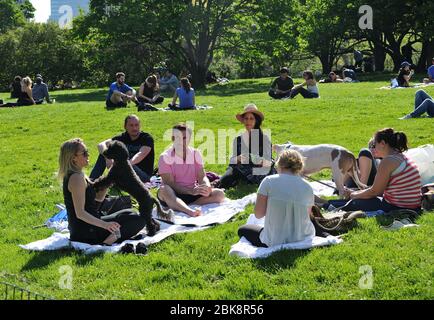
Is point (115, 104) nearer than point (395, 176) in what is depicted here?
No

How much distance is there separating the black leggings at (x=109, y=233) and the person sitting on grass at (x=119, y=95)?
12.4 meters

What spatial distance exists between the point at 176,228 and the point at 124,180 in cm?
90

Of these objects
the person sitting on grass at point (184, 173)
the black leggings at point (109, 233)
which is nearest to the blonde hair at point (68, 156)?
the black leggings at point (109, 233)

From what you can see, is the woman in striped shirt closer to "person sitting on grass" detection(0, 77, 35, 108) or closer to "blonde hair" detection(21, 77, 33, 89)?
"blonde hair" detection(21, 77, 33, 89)

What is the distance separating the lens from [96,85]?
136 feet

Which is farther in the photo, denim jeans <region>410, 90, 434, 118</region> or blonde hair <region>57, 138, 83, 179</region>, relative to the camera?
denim jeans <region>410, 90, 434, 118</region>

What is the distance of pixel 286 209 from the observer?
5.90 m

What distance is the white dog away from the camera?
8203 millimetres

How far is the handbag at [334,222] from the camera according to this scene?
648 cm

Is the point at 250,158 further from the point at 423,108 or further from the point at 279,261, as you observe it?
the point at 423,108

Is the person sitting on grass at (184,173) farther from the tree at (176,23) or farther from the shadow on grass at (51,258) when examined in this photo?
the tree at (176,23)

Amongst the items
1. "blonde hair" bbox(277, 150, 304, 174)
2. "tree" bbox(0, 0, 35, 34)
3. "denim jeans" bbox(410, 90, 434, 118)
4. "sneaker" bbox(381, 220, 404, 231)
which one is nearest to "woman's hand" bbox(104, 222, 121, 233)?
"blonde hair" bbox(277, 150, 304, 174)

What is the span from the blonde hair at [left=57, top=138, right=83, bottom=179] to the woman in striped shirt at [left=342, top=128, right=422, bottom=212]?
351 cm

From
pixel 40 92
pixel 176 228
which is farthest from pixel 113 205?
pixel 40 92
